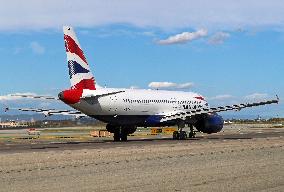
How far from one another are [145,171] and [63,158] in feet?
23.9

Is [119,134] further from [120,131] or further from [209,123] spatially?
[209,123]

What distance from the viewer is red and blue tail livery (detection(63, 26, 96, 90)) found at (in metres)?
43.0

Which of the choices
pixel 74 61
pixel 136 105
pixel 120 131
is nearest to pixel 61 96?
pixel 74 61

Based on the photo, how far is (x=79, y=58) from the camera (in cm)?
4328

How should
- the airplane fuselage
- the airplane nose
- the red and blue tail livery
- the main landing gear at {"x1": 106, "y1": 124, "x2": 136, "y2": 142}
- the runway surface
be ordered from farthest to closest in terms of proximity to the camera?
the main landing gear at {"x1": 106, "y1": 124, "x2": 136, "y2": 142}
the airplane fuselage
the red and blue tail livery
the airplane nose
the runway surface

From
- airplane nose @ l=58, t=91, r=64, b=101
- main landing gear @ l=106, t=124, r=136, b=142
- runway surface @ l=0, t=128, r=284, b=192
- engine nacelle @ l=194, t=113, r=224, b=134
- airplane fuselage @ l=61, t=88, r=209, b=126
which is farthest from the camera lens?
engine nacelle @ l=194, t=113, r=224, b=134

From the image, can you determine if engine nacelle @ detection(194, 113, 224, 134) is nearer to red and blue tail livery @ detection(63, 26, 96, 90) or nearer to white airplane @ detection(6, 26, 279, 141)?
white airplane @ detection(6, 26, 279, 141)

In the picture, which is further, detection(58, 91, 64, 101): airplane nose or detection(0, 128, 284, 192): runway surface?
detection(58, 91, 64, 101): airplane nose

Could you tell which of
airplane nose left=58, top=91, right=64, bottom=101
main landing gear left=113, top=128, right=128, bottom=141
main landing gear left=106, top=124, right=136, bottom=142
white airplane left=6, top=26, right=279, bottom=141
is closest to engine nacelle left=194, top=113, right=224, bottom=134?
white airplane left=6, top=26, right=279, bottom=141

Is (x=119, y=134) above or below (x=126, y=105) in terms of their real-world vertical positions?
below

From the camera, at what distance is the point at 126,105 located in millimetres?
46656

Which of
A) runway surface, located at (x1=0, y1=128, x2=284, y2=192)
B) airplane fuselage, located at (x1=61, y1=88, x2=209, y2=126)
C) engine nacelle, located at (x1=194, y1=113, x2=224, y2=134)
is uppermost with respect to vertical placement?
airplane fuselage, located at (x1=61, y1=88, x2=209, y2=126)

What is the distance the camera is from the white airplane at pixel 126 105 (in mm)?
43094

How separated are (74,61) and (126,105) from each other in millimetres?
6388
